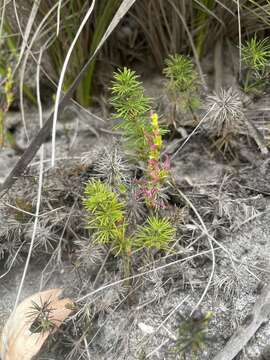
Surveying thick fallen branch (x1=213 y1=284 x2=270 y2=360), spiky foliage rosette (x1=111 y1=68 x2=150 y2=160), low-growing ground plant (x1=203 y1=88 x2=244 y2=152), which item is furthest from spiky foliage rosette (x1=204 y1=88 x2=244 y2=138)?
thick fallen branch (x1=213 y1=284 x2=270 y2=360)

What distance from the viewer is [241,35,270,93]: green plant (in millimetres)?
1374

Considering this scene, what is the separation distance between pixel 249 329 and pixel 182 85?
67 centimetres

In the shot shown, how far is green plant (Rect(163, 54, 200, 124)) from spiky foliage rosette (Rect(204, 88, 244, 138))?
0.05 meters

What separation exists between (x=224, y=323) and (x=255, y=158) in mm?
517

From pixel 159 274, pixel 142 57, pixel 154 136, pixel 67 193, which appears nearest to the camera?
pixel 154 136

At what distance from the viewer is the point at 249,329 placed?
1.17 m

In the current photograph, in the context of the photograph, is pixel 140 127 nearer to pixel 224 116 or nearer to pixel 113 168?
pixel 113 168

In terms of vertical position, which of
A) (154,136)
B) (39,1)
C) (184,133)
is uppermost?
(39,1)

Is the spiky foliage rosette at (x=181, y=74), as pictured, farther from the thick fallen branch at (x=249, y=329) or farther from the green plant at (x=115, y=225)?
the thick fallen branch at (x=249, y=329)

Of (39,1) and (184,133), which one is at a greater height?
(39,1)

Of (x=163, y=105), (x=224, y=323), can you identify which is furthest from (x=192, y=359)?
(x=163, y=105)

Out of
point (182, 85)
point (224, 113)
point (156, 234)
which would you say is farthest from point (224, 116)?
point (156, 234)

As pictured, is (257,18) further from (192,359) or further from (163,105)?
(192,359)

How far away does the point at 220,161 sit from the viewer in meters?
1.56
